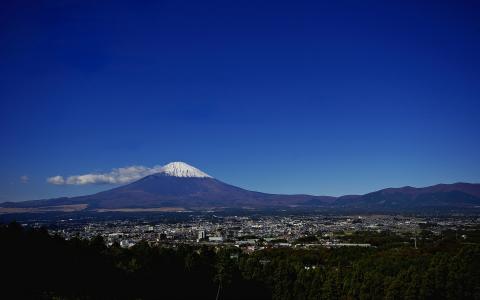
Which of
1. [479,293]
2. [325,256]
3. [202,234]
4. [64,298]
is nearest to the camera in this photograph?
[64,298]

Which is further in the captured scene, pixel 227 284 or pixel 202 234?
pixel 202 234

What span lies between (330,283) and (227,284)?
268 inches

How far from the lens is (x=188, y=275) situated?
32.7m

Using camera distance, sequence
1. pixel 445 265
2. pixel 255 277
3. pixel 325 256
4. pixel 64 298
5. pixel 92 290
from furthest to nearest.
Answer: pixel 325 256
pixel 255 277
pixel 445 265
pixel 92 290
pixel 64 298

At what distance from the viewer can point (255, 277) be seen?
34344mm

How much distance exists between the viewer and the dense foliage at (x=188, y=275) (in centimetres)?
2588

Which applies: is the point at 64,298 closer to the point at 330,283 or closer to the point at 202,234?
the point at 330,283

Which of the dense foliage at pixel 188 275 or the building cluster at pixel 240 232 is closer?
the dense foliage at pixel 188 275

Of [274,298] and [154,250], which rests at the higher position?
[154,250]

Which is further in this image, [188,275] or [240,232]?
[240,232]

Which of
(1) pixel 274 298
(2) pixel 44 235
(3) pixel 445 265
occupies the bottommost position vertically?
(1) pixel 274 298

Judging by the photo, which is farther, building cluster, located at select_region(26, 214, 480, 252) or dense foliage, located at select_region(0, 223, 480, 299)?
building cluster, located at select_region(26, 214, 480, 252)

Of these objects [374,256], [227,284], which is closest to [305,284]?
[227,284]

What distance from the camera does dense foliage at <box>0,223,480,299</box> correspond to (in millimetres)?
25875
